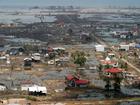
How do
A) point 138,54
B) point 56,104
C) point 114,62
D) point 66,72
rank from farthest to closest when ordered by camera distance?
point 138,54 < point 114,62 < point 66,72 < point 56,104

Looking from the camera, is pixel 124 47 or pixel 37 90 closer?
pixel 37 90

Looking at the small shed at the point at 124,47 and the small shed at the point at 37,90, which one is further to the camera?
the small shed at the point at 124,47

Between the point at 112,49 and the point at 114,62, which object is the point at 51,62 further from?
the point at 112,49

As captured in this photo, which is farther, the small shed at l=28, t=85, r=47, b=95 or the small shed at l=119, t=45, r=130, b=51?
the small shed at l=119, t=45, r=130, b=51

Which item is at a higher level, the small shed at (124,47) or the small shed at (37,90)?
the small shed at (124,47)

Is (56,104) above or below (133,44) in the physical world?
below

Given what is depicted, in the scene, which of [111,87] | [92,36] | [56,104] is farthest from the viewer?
[92,36]

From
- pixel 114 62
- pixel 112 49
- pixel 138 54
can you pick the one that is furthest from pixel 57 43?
pixel 114 62

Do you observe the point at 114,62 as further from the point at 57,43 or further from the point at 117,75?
the point at 57,43

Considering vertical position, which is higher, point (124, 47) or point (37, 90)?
point (124, 47)

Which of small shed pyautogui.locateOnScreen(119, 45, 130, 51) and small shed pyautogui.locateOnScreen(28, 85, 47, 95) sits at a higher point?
small shed pyautogui.locateOnScreen(119, 45, 130, 51)

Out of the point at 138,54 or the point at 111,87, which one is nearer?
the point at 111,87
